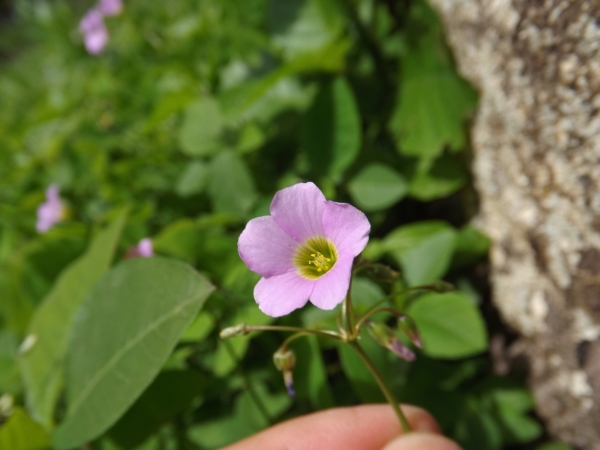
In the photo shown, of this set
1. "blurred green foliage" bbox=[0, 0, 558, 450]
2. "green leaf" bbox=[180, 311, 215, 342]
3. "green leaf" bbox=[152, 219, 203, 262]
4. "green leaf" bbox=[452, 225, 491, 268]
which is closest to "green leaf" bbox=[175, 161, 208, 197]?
"blurred green foliage" bbox=[0, 0, 558, 450]

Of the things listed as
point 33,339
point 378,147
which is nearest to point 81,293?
point 33,339

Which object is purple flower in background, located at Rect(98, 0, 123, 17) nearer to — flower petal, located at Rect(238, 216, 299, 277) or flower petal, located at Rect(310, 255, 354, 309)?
flower petal, located at Rect(238, 216, 299, 277)

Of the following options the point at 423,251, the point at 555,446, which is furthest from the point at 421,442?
the point at 555,446

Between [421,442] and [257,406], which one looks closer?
[421,442]

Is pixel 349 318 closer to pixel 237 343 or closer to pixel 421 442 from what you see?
pixel 421 442

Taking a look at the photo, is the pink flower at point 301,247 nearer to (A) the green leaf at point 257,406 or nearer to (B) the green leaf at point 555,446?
(A) the green leaf at point 257,406
